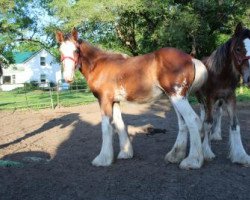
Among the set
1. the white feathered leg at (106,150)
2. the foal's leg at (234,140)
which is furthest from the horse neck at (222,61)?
the white feathered leg at (106,150)

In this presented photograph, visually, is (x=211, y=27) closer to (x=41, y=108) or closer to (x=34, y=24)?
(x=41, y=108)

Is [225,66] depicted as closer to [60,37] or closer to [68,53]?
[68,53]

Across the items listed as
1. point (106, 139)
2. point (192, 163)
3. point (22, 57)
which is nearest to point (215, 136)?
point (192, 163)

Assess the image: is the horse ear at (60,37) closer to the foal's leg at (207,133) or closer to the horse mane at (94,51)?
the horse mane at (94,51)

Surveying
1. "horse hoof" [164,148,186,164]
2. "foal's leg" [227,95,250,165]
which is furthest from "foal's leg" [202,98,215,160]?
"horse hoof" [164,148,186,164]

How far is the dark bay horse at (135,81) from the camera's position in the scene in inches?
254

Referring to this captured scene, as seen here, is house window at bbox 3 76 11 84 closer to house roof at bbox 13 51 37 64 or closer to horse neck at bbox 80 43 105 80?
house roof at bbox 13 51 37 64

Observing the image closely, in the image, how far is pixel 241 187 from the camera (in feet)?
18.0

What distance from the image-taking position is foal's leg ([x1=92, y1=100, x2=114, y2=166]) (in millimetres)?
6926

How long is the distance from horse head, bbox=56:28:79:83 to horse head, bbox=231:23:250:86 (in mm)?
2806

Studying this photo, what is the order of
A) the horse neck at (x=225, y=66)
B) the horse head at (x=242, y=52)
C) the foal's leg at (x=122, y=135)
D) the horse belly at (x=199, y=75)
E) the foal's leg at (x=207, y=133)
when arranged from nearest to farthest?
the horse head at (x=242, y=52) < the horse belly at (x=199, y=75) < the horse neck at (x=225, y=66) < the foal's leg at (x=207, y=133) < the foal's leg at (x=122, y=135)

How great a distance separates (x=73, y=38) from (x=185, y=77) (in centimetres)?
218

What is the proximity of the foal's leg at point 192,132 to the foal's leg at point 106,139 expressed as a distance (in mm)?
1258

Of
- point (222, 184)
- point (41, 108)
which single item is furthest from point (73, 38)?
point (41, 108)
